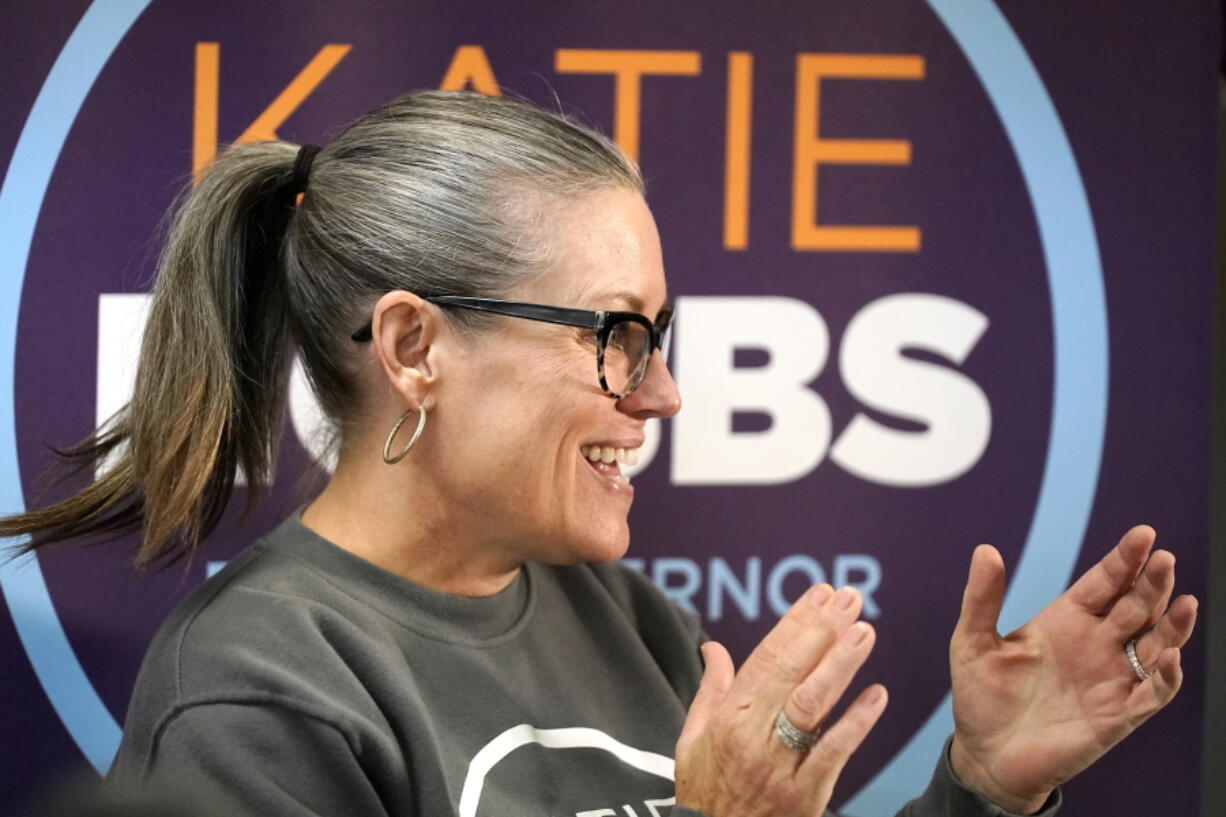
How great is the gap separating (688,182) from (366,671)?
0.92 meters

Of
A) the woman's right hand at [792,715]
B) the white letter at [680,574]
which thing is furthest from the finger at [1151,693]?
the white letter at [680,574]

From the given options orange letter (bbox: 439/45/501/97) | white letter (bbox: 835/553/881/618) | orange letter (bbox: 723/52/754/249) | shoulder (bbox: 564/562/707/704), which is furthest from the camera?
white letter (bbox: 835/553/881/618)

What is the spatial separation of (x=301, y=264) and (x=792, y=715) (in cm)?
73

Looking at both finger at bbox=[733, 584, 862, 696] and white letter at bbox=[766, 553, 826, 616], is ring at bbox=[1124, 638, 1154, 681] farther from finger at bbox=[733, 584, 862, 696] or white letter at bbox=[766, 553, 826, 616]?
white letter at bbox=[766, 553, 826, 616]

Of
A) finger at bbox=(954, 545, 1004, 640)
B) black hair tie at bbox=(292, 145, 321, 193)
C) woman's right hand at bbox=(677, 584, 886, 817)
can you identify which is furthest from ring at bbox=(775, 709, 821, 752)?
black hair tie at bbox=(292, 145, 321, 193)

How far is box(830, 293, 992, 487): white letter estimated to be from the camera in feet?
7.32

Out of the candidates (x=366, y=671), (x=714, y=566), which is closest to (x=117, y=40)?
(x=366, y=671)

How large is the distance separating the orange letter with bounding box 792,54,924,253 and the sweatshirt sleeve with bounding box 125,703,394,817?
1.08 metres

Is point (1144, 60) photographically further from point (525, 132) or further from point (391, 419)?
point (391, 419)

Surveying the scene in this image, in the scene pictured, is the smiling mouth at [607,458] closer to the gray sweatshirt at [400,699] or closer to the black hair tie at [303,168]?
the gray sweatshirt at [400,699]

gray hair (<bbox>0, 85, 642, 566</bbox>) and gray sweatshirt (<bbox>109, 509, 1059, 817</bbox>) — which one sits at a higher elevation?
gray hair (<bbox>0, 85, 642, 566</bbox>)

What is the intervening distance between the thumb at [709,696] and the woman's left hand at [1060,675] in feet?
0.95

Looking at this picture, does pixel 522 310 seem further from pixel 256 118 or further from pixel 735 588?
pixel 735 588

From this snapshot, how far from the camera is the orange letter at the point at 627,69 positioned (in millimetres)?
2098
